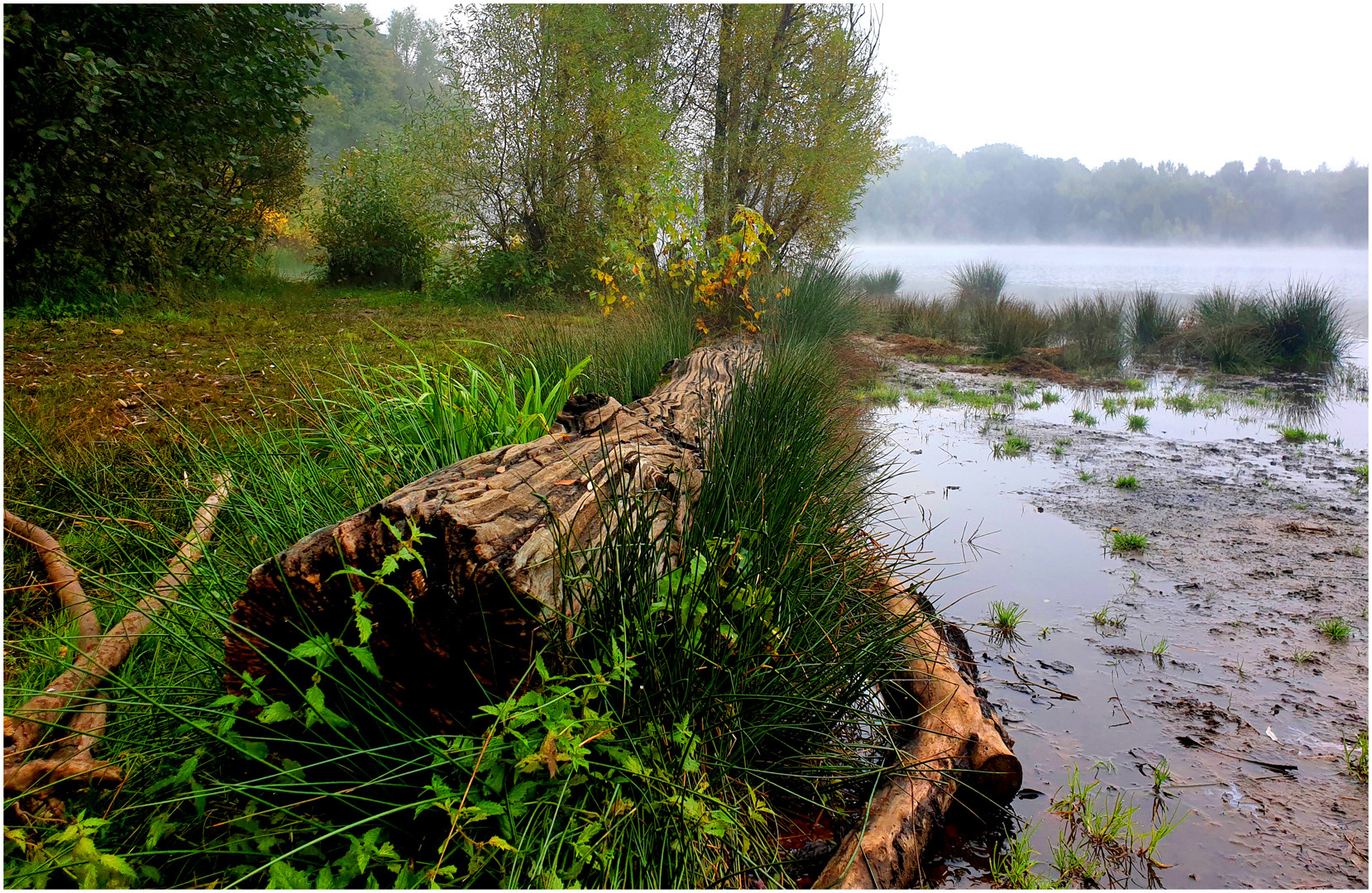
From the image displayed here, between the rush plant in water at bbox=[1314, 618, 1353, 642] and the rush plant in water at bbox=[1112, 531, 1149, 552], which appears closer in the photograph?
the rush plant in water at bbox=[1314, 618, 1353, 642]

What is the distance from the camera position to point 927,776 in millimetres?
1691

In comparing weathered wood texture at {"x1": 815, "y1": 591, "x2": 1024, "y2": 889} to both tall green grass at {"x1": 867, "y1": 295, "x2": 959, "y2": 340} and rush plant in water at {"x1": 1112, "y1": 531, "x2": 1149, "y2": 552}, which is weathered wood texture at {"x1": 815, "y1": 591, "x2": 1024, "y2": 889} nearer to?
rush plant in water at {"x1": 1112, "y1": 531, "x2": 1149, "y2": 552}

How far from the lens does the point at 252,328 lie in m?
6.36

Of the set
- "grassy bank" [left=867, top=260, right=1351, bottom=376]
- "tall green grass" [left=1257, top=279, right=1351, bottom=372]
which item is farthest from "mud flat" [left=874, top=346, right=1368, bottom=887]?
"tall green grass" [left=1257, top=279, right=1351, bottom=372]

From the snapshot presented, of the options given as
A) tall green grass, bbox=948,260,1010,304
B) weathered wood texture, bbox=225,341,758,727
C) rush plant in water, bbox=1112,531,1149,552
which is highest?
tall green grass, bbox=948,260,1010,304

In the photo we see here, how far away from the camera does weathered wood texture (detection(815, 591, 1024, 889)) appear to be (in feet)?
4.81

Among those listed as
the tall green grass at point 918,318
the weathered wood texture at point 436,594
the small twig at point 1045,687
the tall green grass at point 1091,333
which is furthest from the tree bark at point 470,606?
the tall green grass at point 918,318

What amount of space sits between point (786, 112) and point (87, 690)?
12541mm

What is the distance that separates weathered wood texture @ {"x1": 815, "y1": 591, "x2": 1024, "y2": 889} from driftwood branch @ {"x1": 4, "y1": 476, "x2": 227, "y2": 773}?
4.91 feet

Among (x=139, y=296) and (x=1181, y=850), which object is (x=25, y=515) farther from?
(x=139, y=296)

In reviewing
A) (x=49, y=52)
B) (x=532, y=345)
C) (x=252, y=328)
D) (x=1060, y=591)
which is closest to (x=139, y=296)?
(x=252, y=328)

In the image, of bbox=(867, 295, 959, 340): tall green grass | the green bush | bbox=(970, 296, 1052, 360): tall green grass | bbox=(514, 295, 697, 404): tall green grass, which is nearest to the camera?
bbox=(514, 295, 697, 404): tall green grass

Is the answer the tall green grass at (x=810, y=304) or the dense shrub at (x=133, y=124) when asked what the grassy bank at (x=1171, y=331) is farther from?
the dense shrub at (x=133, y=124)

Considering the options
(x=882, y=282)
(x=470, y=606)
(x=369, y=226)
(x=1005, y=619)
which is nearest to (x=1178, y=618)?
(x=1005, y=619)
